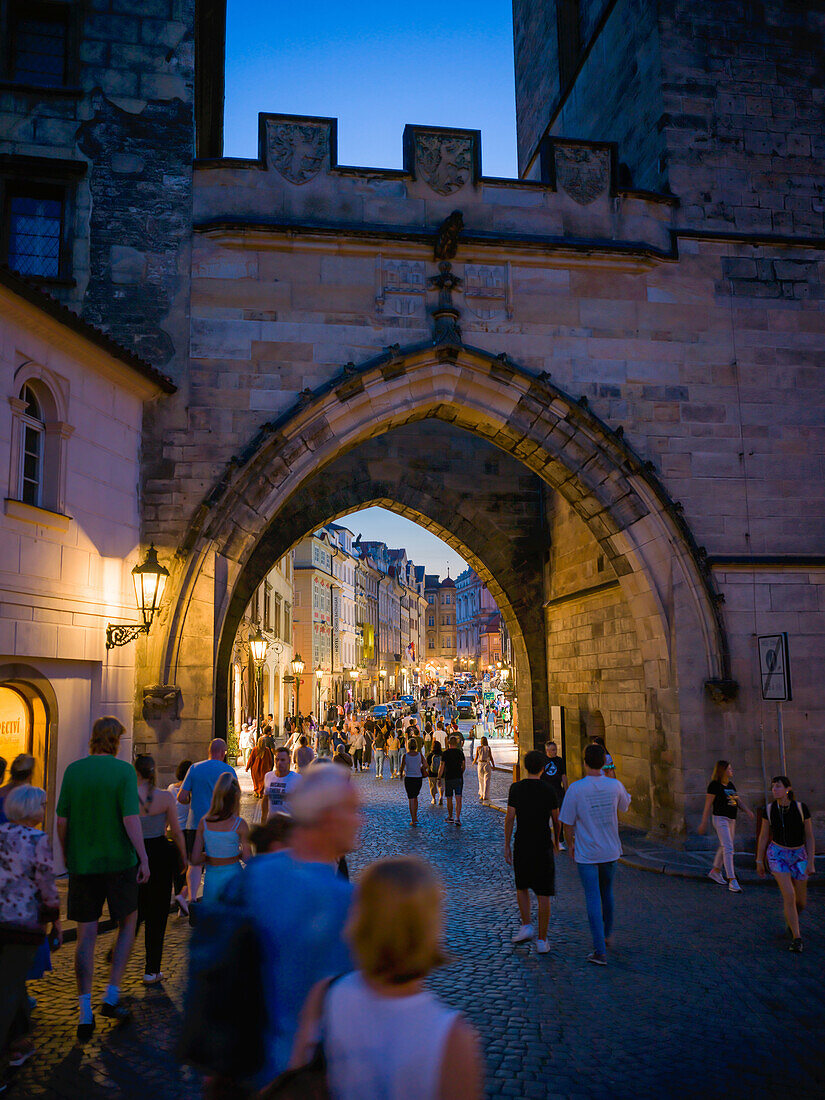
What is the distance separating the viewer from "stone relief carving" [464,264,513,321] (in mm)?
10758

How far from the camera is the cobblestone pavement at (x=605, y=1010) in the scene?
3836 millimetres

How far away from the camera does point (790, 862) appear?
5.93 metres

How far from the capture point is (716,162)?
37.1 feet

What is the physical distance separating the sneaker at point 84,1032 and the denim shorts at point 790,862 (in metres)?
4.52

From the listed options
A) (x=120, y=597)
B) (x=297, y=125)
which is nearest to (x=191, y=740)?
(x=120, y=597)

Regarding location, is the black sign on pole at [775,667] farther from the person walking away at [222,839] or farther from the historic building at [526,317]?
the person walking away at [222,839]

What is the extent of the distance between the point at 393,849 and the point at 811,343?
27.8 ft

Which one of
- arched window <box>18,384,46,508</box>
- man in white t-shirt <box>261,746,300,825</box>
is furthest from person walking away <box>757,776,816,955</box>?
arched window <box>18,384,46,508</box>

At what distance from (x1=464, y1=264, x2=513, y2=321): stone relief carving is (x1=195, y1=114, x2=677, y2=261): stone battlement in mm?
348

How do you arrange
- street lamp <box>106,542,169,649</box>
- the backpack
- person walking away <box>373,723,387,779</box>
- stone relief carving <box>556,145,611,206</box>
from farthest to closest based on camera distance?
person walking away <box>373,723,387,779</box>
stone relief carving <box>556,145,611,206</box>
street lamp <box>106,542,169,649</box>
the backpack

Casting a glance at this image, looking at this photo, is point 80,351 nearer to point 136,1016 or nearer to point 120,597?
point 120,597

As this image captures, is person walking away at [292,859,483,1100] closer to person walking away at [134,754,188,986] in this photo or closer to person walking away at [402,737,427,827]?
person walking away at [134,754,188,986]

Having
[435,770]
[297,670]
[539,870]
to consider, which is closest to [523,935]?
[539,870]

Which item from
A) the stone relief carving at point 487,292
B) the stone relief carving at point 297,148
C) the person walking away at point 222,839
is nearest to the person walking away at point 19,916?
the person walking away at point 222,839
